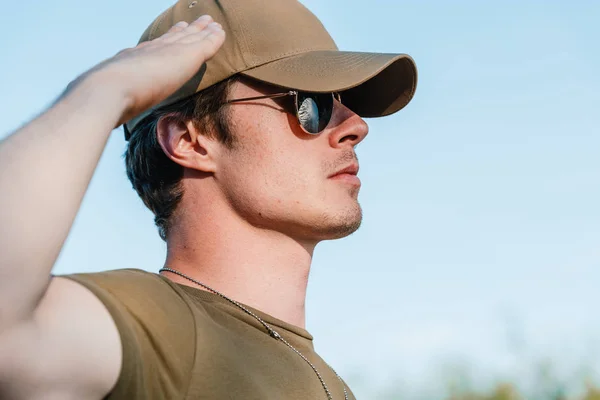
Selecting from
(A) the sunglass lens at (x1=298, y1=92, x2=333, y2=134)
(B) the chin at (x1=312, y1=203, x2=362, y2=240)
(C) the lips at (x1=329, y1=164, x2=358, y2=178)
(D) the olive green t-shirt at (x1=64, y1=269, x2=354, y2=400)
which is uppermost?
(A) the sunglass lens at (x1=298, y1=92, x2=333, y2=134)

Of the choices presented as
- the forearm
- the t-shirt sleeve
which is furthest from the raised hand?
the t-shirt sleeve

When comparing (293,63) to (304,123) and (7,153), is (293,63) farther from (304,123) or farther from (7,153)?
(7,153)

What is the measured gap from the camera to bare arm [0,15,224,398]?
2123 mm

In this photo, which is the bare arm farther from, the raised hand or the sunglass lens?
the sunglass lens

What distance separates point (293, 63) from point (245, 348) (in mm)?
1195

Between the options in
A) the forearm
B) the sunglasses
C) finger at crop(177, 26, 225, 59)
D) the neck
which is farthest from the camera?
the sunglasses

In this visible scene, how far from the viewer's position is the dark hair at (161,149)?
368 cm

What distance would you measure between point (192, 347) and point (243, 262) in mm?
763

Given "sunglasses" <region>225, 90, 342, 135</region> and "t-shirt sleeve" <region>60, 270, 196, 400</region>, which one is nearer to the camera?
"t-shirt sleeve" <region>60, 270, 196, 400</region>

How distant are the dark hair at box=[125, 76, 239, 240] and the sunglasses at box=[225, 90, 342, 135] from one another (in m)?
0.08

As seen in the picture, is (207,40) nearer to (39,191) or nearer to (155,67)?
(155,67)

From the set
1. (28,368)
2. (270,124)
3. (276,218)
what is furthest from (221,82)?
(28,368)

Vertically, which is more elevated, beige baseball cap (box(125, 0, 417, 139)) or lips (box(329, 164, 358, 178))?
beige baseball cap (box(125, 0, 417, 139))

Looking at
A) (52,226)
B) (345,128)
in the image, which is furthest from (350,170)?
(52,226)
